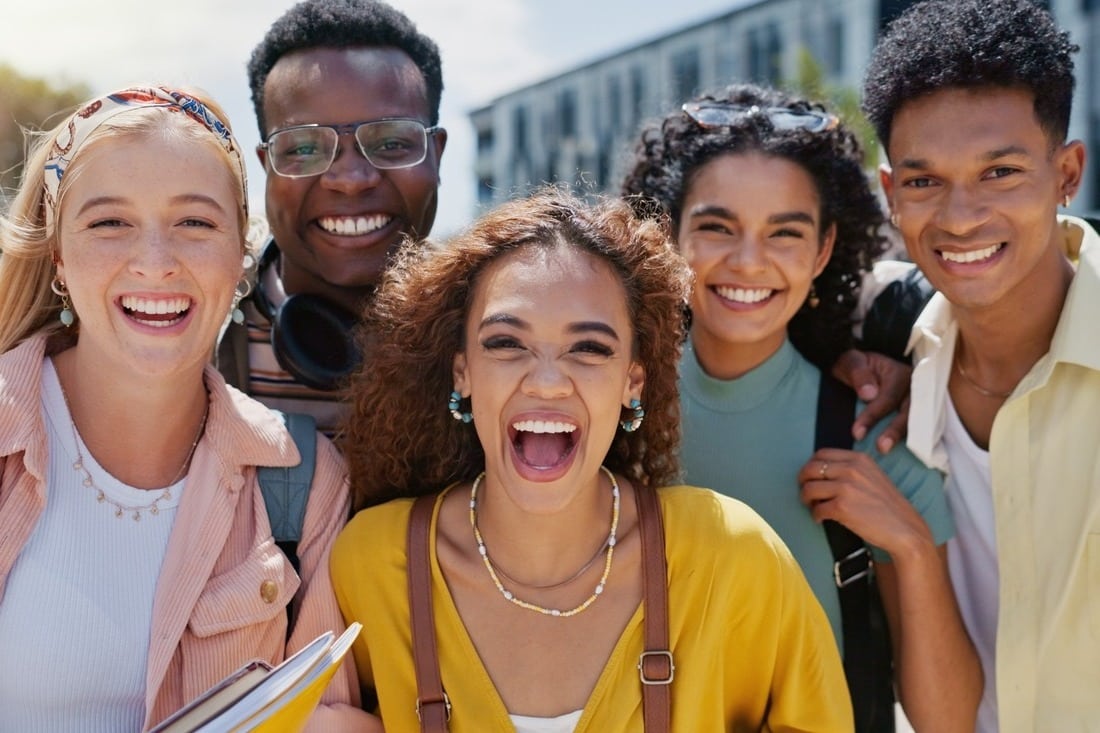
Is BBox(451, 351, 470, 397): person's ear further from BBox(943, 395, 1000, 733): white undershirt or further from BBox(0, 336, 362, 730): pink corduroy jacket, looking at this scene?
BBox(943, 395, 1000, 733): white undershirt

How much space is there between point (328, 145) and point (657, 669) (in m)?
2.02

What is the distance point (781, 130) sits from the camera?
3680 millimetres

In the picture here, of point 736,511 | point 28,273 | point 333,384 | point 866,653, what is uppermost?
point 28,273

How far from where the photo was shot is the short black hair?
3.71m

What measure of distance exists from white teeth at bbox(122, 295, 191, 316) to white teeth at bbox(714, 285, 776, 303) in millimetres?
1713

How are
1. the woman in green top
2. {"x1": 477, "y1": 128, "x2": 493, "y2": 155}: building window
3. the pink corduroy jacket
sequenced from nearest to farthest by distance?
the pink corduroy jacket < the woman in green top < {"x1": 477, "y1": 128, "x2": 493, "y2": 155}: building window

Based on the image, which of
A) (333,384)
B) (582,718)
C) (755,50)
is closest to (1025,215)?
(582,718)

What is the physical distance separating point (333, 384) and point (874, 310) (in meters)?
1.90

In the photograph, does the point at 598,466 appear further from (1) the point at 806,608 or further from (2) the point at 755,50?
(2) the point at 755,50

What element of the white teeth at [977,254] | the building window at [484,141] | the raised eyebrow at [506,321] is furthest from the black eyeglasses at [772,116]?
the building window at [484,141]

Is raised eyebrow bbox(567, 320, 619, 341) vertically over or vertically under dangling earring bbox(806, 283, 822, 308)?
under

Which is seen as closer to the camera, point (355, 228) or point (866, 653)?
point (866, 653)

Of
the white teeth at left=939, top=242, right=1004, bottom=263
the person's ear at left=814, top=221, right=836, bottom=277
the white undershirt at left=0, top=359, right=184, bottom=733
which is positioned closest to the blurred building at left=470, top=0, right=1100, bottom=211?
the person's ear at left=814, top=221, right=836, bottom=277

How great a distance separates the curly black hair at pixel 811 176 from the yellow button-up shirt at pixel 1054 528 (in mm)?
802
